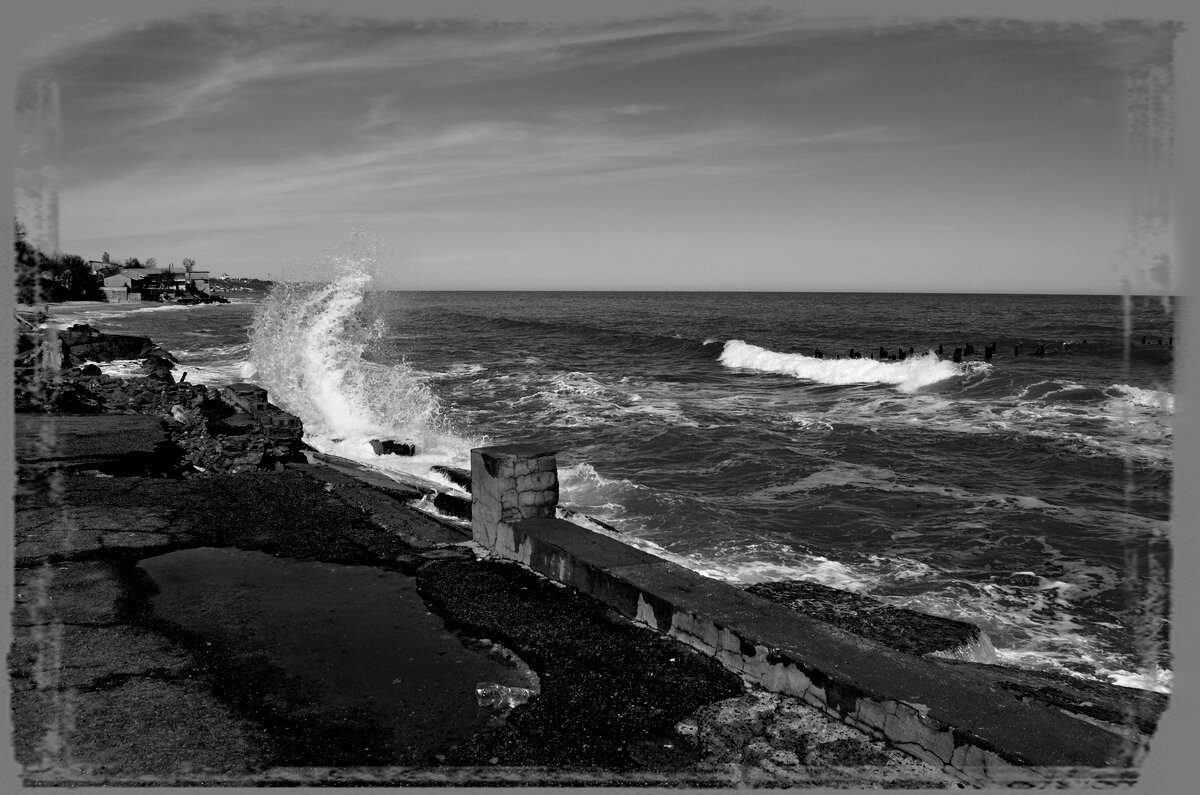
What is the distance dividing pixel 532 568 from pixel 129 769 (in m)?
3.42

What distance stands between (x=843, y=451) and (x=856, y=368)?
1489cm

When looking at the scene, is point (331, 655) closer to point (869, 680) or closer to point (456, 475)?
point (869, 680)

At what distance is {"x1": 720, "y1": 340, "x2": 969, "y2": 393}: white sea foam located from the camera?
27.0m

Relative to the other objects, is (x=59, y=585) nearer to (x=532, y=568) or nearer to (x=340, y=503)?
(x=340, y=503)

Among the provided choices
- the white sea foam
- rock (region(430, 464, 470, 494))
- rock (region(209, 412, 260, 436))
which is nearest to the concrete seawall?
rock (region(430, 464, 470, 494))

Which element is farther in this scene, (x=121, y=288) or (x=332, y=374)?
(x=121, y=288)

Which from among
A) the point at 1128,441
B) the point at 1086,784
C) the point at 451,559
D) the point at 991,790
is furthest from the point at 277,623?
the point at 1128,441

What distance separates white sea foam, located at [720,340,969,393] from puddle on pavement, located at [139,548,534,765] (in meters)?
22.8

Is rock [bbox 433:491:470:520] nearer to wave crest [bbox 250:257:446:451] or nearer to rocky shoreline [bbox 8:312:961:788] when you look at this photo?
rocky shoreline [bbox 8:312:961:788]

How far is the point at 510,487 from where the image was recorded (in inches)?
276

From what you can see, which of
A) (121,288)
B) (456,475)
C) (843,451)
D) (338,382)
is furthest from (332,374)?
(121,288)

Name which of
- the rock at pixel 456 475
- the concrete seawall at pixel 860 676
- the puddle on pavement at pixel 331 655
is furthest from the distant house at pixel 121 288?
the concrete seawall at pixel 860 676

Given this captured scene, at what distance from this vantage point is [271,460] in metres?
11.1

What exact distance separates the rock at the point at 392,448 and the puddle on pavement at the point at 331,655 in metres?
7.46
